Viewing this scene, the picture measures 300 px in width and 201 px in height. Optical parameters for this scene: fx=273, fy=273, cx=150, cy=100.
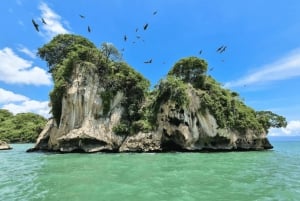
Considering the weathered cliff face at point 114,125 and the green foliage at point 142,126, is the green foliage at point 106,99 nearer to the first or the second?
the weathered cliff face at point 114,125

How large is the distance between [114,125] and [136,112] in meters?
2.89

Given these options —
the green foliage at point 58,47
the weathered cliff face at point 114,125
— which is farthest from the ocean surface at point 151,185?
the green foliage at point 58,47

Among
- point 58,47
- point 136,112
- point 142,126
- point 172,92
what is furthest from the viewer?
point 58,47

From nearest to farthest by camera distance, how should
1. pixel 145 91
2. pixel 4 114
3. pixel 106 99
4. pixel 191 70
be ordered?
pixel 106 99 < pixel 145 91 < pixel 191 70 < pixel 4 114

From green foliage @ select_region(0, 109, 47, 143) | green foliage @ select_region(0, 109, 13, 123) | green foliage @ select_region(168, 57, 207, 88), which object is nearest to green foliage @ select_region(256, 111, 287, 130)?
green foliage @ select_region(168, 57, 207, 88)

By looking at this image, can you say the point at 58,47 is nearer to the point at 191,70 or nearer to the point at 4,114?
the point at 191,70

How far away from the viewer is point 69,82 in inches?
1126

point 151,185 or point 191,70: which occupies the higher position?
point 191,70

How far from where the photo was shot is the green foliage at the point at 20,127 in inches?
2297

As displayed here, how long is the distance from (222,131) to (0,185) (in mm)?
22500

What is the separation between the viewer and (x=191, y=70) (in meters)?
31.4

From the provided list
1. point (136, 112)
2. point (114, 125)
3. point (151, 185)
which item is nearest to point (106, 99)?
point (114, 125)

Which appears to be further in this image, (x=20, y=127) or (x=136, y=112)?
(x=20, y=127)

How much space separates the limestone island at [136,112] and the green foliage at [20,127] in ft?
92.6
